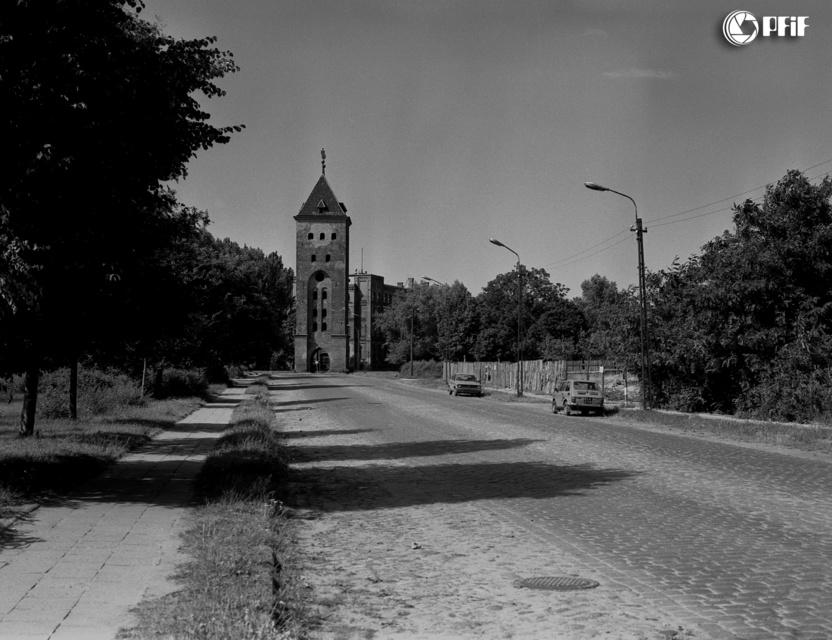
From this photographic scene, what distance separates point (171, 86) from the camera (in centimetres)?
1063

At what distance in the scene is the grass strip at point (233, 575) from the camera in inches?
190

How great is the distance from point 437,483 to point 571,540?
461cm

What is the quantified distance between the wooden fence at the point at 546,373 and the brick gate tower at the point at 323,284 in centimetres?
5071

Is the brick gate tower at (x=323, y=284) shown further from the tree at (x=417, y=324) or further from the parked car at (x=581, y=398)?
the parked car at (x=581, y=398)

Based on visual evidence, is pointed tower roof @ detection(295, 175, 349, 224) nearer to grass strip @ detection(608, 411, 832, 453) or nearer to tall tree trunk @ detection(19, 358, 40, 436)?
grass strip @ detection(608, 411, 832, 453)

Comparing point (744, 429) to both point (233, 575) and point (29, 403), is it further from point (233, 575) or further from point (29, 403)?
point (233, 575)

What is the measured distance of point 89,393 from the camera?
27.2 metres

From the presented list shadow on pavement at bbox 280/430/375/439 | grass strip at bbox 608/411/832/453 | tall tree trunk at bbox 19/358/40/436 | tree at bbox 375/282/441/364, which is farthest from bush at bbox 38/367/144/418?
tree at bbox 375/282/441/364

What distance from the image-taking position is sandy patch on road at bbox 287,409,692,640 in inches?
215

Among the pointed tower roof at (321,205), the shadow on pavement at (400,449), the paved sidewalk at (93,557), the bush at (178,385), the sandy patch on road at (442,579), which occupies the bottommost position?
the shadow on pavement at (400,449)

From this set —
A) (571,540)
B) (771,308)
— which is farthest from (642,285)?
(571,540)

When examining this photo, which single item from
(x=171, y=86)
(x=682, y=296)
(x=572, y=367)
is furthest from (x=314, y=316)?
(x=171, y=86)

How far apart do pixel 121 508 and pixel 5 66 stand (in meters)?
5.26

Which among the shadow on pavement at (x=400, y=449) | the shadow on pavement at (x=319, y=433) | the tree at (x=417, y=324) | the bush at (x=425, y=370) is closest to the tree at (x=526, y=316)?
the bush at (x=425, y=370)
